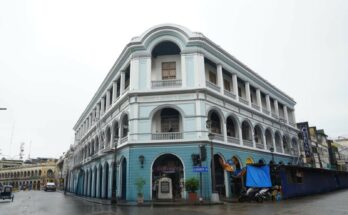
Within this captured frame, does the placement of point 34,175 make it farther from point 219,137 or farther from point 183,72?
point 183,72

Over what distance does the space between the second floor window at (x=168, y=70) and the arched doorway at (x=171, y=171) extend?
6.89m

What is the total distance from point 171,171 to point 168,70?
883 cm

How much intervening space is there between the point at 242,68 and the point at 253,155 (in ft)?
29.8

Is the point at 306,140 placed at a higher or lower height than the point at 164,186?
higher

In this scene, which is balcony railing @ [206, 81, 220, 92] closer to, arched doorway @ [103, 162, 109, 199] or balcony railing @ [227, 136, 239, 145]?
balcony railing @ [227, 136, 239, 145]

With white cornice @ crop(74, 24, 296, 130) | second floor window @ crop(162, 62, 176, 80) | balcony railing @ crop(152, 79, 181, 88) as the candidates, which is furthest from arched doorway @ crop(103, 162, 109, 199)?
second floor window @ crop(162, 62, 176, 80)

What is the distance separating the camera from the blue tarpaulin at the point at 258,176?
69.0 feet

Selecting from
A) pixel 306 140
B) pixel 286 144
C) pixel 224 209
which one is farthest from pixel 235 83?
pixel 306 140

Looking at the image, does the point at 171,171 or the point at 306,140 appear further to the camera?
the point at 306,140

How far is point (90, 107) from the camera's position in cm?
4119

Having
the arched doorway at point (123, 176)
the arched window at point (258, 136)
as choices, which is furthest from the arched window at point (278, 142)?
the arched doorway at point (123, 176)

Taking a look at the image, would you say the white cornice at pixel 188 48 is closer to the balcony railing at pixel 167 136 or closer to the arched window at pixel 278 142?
the balcony railing at pixel 167 136

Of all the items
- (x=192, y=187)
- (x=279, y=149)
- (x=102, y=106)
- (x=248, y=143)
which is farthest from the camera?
(x=279, y=149)

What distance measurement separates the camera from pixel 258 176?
69.9 feet
